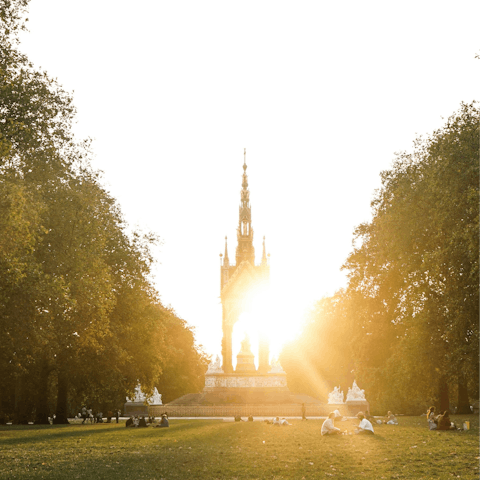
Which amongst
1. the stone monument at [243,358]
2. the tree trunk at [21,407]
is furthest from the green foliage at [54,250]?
the stone monument at [243,358]

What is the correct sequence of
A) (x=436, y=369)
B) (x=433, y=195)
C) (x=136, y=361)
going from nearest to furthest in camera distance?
(x=433, y=195) < (x=436, y=369) < (x=136, y=361)

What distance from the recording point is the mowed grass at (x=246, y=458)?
42.9 feet

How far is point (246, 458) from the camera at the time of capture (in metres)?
16.2

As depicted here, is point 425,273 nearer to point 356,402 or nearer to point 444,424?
point 444,424

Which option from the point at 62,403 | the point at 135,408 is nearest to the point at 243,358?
the point at 135,408

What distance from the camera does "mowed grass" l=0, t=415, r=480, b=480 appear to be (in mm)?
13062

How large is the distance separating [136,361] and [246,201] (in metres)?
36.4

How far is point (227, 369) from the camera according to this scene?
221ft

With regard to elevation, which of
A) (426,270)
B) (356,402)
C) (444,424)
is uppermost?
(426,270)

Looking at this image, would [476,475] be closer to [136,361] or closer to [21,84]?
[21,84]

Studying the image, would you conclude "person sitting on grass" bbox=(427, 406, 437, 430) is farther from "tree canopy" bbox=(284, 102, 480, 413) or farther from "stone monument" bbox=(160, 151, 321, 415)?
"stone monument" bbox=(160, 151, 321, 415)

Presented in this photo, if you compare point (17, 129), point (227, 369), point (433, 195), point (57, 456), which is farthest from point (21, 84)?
point (227, 369)

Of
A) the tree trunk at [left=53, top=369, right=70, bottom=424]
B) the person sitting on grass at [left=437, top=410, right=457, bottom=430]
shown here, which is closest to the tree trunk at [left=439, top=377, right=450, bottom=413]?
the person sitting on grass at [left=437, top=410, right=457, bottom=430]

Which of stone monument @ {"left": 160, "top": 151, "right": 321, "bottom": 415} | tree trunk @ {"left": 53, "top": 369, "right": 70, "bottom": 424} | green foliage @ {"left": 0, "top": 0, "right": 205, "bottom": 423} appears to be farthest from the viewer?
stone monument @ {"left": 160, "top": 151, "right": 321, "bottom": 415}
